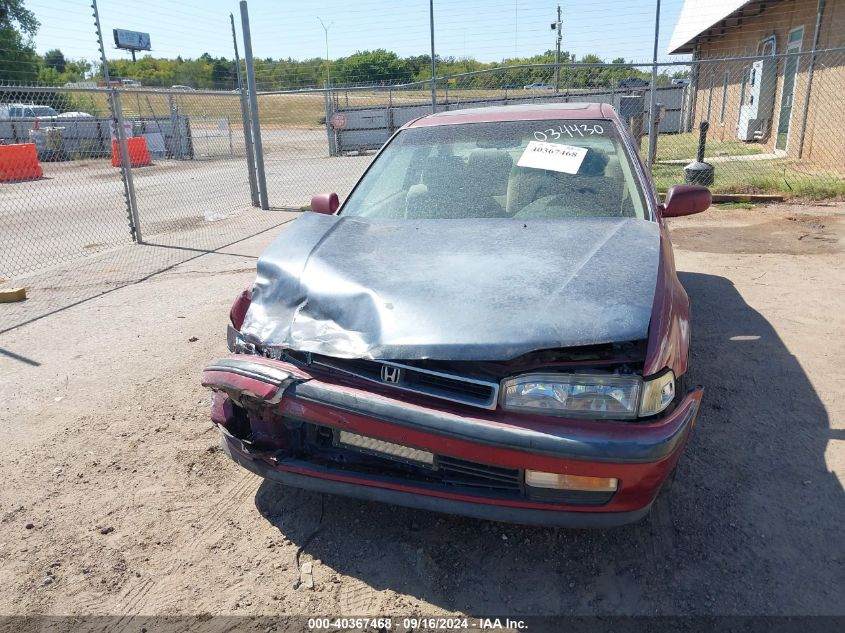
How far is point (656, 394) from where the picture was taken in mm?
2121

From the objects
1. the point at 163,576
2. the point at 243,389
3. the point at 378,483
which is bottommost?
the point at 163,576

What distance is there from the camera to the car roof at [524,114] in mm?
3951

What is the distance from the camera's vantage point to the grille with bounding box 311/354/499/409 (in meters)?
2.15

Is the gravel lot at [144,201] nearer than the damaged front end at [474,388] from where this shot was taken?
No

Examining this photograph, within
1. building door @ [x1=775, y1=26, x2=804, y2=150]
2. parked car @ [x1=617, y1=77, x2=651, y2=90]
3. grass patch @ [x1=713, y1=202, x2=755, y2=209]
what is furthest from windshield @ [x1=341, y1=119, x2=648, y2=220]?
parked car @ [x1=617, y1=77, x2=651, y2=90]

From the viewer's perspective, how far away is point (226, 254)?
7.77 meters

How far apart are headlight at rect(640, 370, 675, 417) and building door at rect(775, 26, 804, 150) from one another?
14985 millimetres

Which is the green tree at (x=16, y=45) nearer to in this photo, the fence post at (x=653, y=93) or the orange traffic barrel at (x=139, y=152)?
the orange traffic barrel at (x=139, y=152)

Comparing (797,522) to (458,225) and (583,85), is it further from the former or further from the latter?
(583,85)

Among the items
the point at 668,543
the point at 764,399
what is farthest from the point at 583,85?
the point at 668,543

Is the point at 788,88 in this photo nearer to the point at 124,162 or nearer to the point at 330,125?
the point at 330,125

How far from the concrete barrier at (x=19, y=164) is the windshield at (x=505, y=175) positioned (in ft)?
49.1

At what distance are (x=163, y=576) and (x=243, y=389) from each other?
813 millimetres

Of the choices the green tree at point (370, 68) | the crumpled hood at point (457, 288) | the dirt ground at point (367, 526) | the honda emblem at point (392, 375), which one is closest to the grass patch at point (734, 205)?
the dirt ground at point (367, 526)
